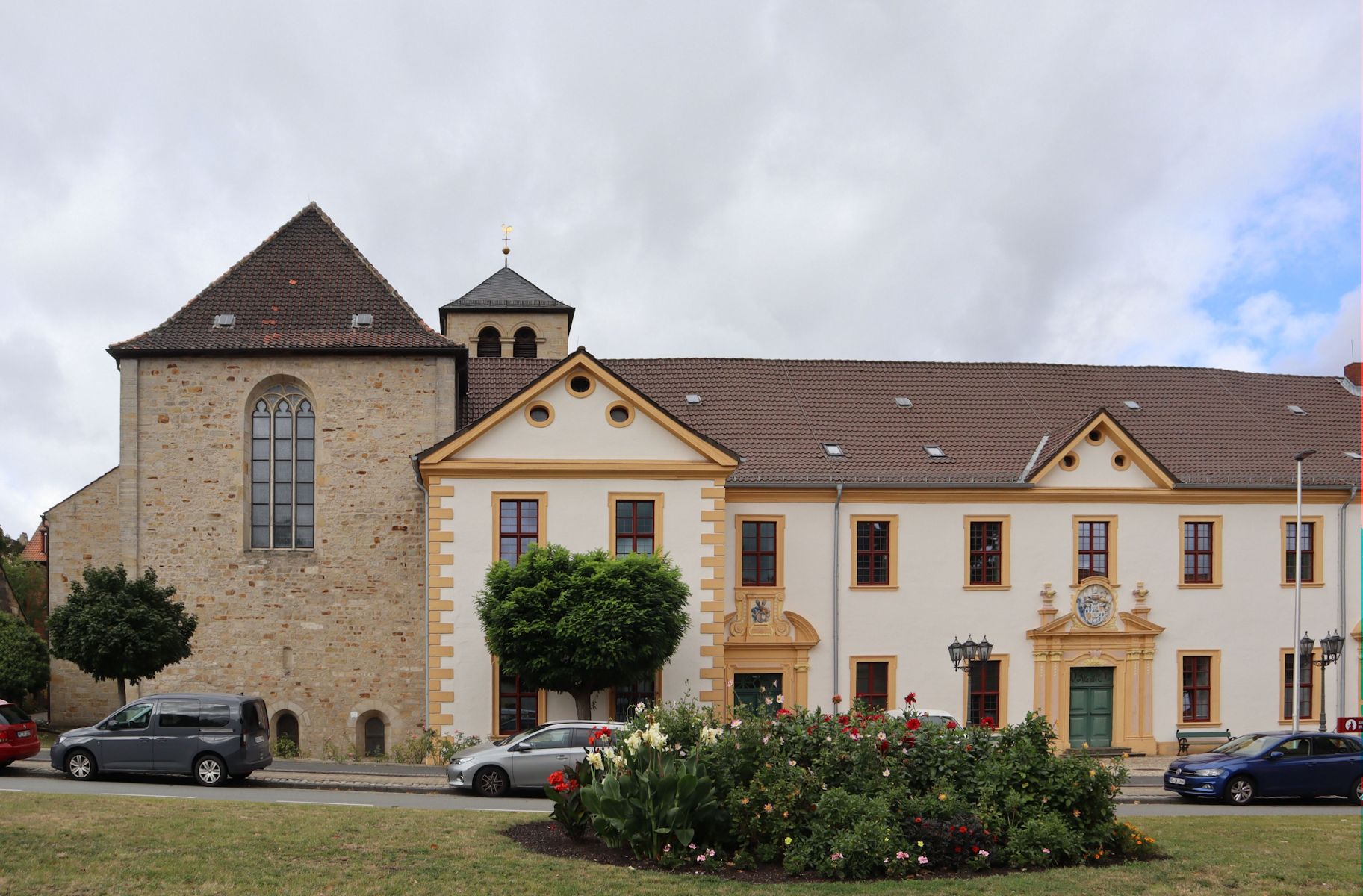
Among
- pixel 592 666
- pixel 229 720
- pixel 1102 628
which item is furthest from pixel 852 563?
pixel 229 720

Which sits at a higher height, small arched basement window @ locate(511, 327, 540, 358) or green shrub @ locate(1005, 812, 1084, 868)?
small arched basement window @ locate(511, 327, 540, 358)

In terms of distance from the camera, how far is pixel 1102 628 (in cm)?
2692

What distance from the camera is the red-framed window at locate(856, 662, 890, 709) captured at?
86.2ft

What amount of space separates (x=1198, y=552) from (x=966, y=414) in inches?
254

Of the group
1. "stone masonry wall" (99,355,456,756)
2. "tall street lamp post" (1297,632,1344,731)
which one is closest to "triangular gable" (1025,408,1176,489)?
"tall street lamp post" (1297,632,1344,731)

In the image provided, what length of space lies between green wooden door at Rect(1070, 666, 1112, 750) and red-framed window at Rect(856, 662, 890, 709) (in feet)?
14.7

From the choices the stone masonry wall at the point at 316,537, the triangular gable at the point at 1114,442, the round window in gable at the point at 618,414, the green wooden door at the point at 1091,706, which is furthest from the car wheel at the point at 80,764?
the green wooden door at the point at 1091,706

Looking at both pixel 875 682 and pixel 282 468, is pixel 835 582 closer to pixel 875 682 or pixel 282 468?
pixel 875 682

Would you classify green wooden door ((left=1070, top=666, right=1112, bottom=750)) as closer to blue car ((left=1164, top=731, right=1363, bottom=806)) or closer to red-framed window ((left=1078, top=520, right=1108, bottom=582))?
red-framed window ((left=1078, top=520, right=1108, bottom=582))

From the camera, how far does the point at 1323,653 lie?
25.8 meters

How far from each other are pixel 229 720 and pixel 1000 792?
1272 centimetres

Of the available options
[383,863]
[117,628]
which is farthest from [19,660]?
[383,863]

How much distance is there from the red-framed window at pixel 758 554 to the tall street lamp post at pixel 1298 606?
1115 cm

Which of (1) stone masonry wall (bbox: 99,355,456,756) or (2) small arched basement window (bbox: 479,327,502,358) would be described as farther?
(2) small arched basement window (bbox: 479,327,502,358)
